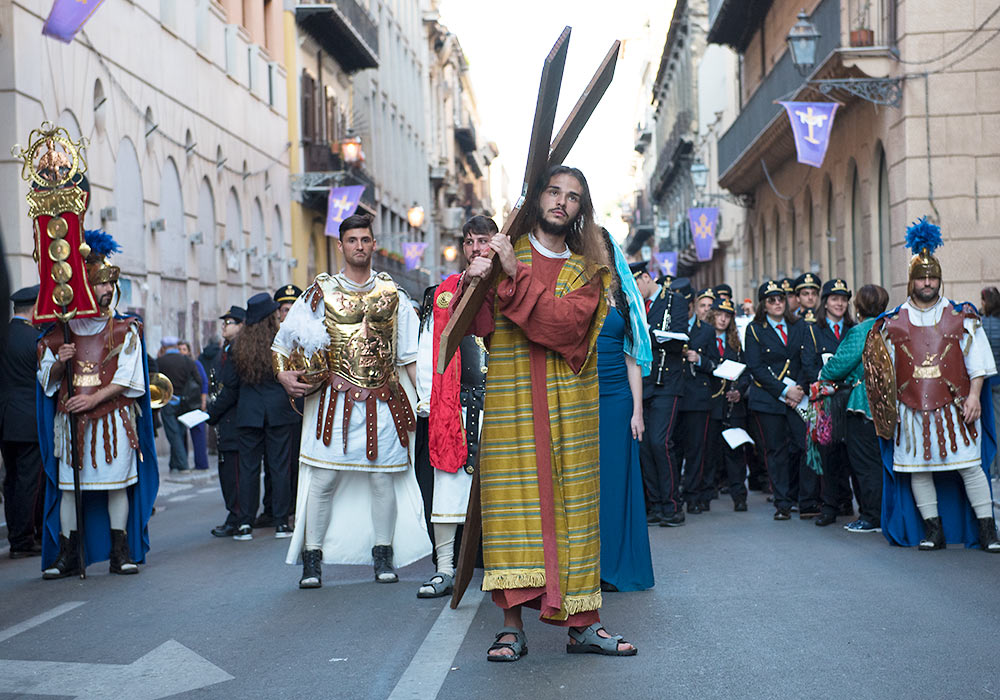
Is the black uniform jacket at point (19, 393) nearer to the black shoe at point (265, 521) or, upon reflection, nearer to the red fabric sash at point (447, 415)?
the black shoe at point (265, 521)

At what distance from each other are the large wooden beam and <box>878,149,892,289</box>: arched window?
1559 centimetres

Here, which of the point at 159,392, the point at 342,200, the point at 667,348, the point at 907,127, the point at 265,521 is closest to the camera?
the point at 159,392

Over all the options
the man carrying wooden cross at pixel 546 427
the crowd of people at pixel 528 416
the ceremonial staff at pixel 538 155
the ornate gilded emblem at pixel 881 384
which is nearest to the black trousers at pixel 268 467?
the crowd of people at pixel 528 416

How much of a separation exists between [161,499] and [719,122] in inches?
1181

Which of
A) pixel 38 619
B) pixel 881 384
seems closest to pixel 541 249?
pixel 38 619

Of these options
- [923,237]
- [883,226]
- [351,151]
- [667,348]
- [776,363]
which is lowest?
[776,363]

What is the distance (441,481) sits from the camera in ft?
27.1

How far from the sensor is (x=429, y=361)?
838 centimetres

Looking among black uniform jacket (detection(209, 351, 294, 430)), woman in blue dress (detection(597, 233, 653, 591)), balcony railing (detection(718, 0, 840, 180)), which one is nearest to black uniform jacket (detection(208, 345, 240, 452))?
black uniform jacket (detection(209, 351, 294, 430))

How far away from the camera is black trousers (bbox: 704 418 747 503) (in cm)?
1241

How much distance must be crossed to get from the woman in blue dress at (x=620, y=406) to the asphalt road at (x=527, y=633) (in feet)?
1.51

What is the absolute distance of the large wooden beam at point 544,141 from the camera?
5.39 meters

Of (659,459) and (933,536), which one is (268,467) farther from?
(933,536)

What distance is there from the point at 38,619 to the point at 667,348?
5.61 metres
